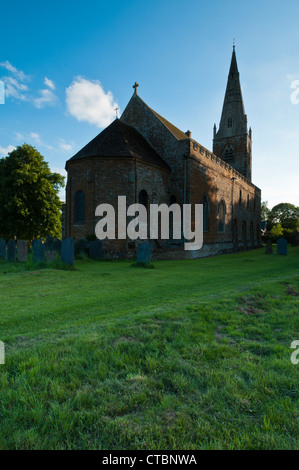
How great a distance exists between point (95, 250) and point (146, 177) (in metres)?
6.45

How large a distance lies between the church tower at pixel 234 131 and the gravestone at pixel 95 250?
27.7 m

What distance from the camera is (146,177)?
17953 millimetres

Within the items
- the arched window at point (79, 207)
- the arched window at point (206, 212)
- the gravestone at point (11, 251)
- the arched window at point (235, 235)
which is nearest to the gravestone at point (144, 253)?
the gravestone at point (11, 251)

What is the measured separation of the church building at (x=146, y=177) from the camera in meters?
17.2

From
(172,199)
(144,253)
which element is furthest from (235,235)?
(144,253)

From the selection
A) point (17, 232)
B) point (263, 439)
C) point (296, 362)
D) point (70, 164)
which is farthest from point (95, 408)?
point (17, 232)

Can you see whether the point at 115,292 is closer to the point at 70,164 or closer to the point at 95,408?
the point at 95,408

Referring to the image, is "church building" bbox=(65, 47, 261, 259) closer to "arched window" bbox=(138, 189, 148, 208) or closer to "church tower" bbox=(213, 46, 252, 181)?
"arched window" bbox=(138, 189, 148, 208)

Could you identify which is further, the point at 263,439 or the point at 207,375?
the point at 207,375

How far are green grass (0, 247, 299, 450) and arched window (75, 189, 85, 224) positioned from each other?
1362cm

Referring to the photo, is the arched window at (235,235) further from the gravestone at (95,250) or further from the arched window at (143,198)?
the gravestone at (95,250)

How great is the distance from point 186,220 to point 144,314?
1505 cm

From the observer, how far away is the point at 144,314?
4359 mm

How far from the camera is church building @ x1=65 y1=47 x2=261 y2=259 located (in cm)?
1716
